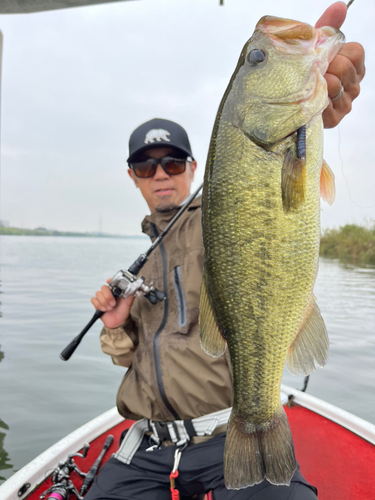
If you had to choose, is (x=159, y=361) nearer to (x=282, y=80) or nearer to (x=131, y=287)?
(x=131, y=287)

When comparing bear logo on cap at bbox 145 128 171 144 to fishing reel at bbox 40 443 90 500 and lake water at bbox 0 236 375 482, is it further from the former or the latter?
lake water at bbox 0 236 375 482

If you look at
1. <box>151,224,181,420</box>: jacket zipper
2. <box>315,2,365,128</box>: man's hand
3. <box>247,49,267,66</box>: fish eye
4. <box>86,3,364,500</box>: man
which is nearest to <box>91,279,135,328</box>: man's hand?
<box>86,3,364,500</box>: man

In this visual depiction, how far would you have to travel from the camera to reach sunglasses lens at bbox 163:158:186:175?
2.41 meters

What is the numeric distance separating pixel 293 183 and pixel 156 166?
1399 millimetres

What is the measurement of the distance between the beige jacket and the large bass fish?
53cm

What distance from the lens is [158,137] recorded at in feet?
7.66

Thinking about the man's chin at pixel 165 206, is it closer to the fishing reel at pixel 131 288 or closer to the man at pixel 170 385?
the man at pixel 170 385

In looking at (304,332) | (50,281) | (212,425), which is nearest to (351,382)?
(212,425)

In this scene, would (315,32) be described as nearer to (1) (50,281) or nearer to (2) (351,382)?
(2) (351,382)

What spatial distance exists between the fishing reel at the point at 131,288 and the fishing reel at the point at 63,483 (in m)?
1.32

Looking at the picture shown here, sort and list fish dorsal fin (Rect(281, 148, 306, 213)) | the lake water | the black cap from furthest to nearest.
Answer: the lake water
the black cap
fish dorsal fin (Rect(281, 148, 306, 213))

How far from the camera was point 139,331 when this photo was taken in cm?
225

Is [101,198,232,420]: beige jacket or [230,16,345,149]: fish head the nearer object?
[230,16,345,149]: fish head

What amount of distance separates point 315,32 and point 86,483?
116 inches
